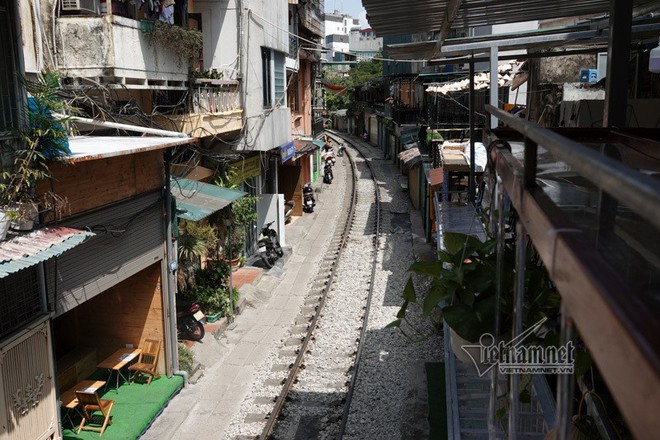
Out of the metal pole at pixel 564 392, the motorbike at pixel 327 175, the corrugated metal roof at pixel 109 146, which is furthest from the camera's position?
the motorbike at pixel 327 175

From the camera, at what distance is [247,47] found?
15.8 metres

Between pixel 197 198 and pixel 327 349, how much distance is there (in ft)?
13.3

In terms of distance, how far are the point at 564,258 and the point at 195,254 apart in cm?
1162

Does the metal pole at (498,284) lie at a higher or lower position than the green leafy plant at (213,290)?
higher

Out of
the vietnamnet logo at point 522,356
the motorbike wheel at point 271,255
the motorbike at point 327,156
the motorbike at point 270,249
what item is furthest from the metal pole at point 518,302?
the motorbike at point 327,156

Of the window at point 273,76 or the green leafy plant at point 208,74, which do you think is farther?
the window at point 273,76

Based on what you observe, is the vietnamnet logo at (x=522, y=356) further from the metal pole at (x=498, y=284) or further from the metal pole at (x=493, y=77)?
the metal pole at (x=493, y=77)

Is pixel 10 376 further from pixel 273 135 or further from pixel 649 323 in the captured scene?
pixel 273 135

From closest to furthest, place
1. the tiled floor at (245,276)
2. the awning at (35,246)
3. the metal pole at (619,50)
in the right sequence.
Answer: the metal pole at (619,50), the awning at (35,246), the tiled floor at (245,276)

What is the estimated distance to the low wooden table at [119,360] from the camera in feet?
34.6

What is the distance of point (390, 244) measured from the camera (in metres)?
20.8

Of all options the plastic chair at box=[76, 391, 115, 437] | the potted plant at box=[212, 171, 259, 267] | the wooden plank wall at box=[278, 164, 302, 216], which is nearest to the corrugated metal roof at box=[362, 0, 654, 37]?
the plastic chair at box=[76, 391, 115, 437]

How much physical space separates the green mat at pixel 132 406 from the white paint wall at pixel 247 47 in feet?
23.2

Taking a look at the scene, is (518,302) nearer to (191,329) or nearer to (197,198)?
(197,198)
